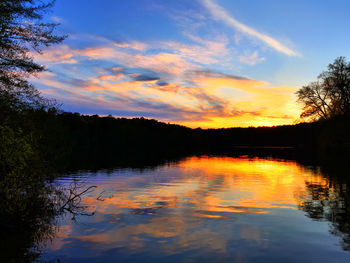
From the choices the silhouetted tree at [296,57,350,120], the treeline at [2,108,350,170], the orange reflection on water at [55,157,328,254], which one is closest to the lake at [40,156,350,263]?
the orange reflection on water at [55,157,328,254]

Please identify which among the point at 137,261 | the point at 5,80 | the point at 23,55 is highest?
the point at 23,55

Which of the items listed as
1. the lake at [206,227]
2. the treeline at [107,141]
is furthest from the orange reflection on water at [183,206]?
the treeline at [107,141]

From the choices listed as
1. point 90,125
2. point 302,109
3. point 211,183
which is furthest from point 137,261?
point 90,125

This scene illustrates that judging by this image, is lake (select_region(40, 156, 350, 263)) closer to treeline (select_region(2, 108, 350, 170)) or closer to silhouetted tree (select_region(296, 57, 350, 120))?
treeline (select_region(2, 108, 350, 170))

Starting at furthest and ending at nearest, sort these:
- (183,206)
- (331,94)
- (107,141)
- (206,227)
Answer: (107,141), (331,94), (183,206), (206,227)

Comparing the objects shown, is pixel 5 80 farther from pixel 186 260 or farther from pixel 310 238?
pixel 310 238

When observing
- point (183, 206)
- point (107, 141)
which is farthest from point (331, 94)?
point (107, 141)

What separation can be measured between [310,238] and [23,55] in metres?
16.7

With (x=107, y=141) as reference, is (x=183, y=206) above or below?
below

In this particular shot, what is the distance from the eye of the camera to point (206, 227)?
49.6ft

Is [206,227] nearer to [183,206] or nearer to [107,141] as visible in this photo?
[183,206]

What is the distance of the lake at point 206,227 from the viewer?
1161cm

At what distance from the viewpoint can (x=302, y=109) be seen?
73.8 m

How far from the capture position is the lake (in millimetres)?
11609
